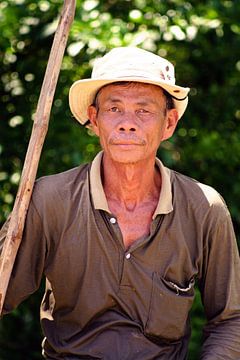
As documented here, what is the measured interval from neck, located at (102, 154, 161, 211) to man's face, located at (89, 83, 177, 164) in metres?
0.06

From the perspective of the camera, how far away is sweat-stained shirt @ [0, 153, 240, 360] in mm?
3852

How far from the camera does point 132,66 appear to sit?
3.81m

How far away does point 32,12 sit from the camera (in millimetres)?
5285

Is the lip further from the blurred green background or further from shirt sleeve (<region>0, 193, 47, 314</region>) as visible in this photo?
the blurred green background

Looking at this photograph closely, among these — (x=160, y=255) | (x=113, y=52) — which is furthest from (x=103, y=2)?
(x=160, y=255)

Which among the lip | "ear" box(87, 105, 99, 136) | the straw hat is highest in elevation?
the straw hat

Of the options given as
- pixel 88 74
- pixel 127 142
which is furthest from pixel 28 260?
pixel 88 74

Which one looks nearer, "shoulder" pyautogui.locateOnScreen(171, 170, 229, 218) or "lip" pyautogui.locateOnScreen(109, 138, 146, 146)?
"lip" pyautogui.locateOnScreen(109, 138, 146, 146)

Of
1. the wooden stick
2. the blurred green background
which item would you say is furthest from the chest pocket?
the blurred green background

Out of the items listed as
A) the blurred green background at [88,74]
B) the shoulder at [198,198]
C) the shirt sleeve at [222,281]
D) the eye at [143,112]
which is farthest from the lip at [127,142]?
the blurred green background at [88,74]

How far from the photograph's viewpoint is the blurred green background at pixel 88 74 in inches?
206

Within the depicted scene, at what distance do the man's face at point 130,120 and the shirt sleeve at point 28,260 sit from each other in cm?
38

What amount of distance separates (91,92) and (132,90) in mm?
202

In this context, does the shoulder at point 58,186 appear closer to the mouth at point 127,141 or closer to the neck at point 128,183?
the neck at point 128,183
